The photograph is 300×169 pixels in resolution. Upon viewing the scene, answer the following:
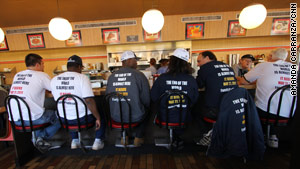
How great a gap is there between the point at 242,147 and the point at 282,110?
626 millimetres

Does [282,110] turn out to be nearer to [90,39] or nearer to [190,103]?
[190,103]

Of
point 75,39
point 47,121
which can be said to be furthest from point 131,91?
point 75,39

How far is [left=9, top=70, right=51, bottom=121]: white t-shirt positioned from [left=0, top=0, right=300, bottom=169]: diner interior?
72 centimetres

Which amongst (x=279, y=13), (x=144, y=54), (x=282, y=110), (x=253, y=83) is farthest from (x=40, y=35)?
(x=279, y=13)

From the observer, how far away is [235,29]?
419 cm

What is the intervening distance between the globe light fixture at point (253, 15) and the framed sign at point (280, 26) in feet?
10.3

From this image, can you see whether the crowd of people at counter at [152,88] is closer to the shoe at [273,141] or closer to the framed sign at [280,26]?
the shoe at [273,141]

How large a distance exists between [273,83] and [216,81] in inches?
25.2

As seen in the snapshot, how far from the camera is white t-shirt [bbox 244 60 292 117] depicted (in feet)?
4.73

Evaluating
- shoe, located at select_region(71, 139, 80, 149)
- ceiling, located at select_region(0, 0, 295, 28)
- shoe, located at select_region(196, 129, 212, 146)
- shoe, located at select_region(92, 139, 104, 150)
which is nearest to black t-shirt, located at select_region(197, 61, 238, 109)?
shoe, located at select_region(196, 129, 212, 146)

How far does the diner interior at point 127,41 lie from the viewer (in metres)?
1.82

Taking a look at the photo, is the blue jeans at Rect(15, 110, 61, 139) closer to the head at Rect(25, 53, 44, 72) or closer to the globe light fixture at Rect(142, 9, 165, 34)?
the head at Rect(25, 53, 44, 72)

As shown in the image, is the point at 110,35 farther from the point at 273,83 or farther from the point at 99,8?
the point at 273,83

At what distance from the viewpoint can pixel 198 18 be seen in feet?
13.6
